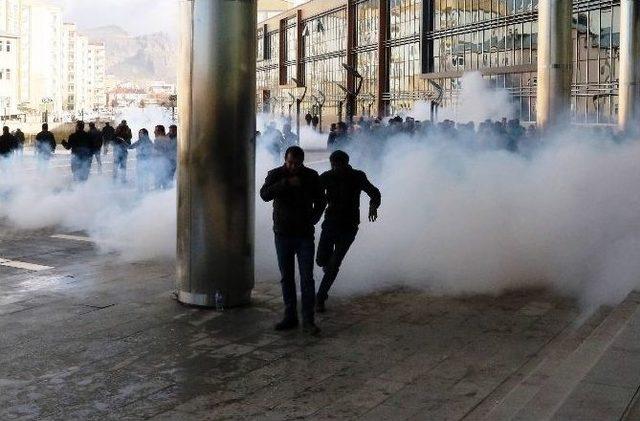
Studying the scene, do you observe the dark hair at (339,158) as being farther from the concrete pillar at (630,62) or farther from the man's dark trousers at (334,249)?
the concrete pillar at (630,62)

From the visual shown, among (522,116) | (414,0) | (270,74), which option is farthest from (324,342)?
(270,74)

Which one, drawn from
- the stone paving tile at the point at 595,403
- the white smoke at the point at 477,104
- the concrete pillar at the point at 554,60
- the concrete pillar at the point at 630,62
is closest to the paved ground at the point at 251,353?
the stone paving tile at the point at 595,403

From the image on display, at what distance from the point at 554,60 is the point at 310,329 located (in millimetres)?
14269

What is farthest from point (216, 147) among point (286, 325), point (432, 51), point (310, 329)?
point (432, 51)

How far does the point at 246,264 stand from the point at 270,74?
63.0m

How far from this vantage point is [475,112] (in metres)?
33.2

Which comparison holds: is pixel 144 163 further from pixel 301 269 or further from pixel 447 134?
Result: pixel 301 269

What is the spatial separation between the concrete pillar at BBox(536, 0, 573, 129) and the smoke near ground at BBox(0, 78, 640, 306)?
25.5 ft

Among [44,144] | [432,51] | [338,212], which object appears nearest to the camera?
[338,212]

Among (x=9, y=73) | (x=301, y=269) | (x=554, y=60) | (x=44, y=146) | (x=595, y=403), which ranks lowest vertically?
(x=595, y=403)

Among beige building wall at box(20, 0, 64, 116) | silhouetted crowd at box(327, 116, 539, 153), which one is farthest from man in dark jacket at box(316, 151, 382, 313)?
beige building wall at box(20, 0, 64, 116)

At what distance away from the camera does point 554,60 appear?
62.2 ft

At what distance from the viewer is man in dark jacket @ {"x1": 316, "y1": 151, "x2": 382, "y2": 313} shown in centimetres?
713

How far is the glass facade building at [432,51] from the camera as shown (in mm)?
28672
